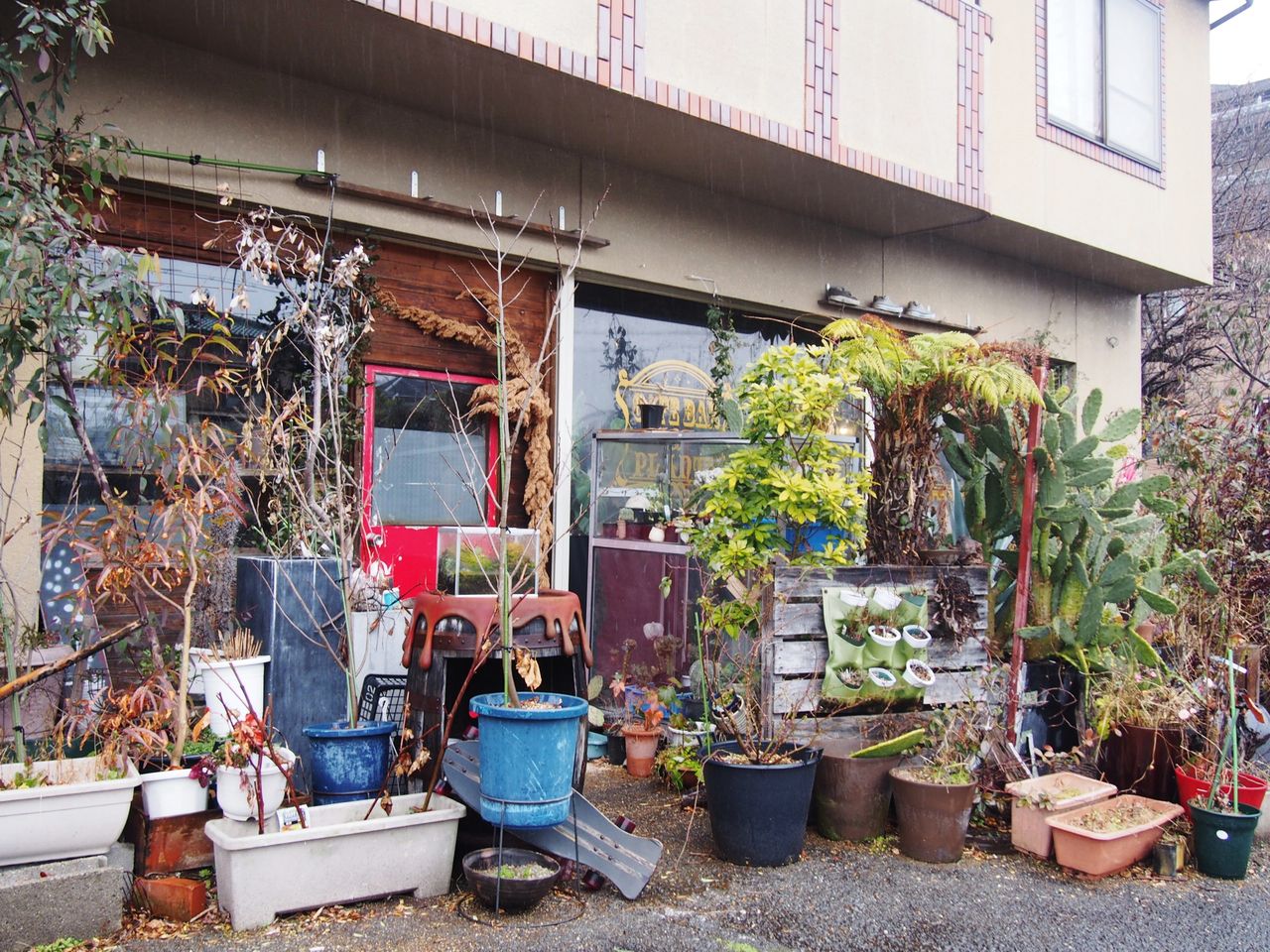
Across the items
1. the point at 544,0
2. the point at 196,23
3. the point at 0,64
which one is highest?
the point at 544,0

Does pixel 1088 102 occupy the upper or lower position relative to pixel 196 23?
upper

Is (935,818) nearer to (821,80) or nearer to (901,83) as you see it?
(821,80)

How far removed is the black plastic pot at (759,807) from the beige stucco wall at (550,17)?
4.33 m

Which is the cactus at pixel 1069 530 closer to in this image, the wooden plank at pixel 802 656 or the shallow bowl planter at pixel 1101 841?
the wooden plank at pixel 802 656

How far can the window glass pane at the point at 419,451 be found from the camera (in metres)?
7.21

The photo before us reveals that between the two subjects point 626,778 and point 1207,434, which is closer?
point 626,778

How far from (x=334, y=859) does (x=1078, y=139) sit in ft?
33.8

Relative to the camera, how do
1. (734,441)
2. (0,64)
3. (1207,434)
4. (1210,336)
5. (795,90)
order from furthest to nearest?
(1210,336) → (1207,434) → (795,90) → (734,441) → (0,64)

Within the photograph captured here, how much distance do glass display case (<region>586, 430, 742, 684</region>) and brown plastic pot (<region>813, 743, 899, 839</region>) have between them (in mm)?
1694

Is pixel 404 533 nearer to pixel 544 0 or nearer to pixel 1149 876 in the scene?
pixel 544 0

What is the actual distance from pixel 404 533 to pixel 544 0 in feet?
11.1

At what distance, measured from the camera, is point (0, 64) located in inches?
194

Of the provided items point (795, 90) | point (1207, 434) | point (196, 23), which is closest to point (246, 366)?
point (196, 23)

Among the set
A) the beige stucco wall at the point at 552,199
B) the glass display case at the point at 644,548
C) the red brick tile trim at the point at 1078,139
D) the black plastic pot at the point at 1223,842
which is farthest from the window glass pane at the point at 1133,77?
the black plastic pot at the point at 1223,842
